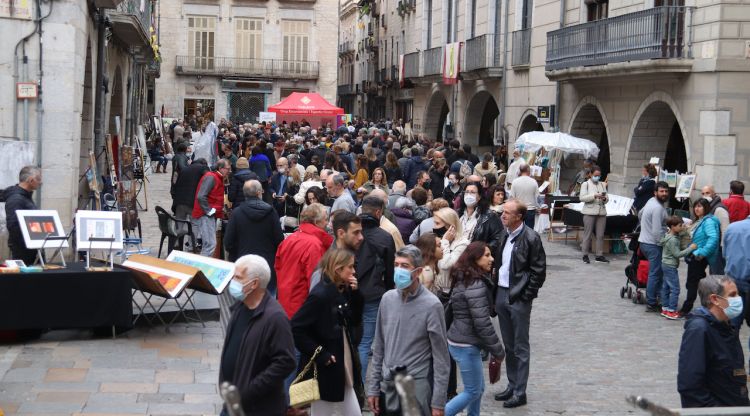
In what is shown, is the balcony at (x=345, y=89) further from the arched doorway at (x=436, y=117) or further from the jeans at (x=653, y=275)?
the jeans at (x=653, y=275)

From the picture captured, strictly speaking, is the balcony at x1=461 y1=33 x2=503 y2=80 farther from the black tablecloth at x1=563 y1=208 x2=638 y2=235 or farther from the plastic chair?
the plastic chair

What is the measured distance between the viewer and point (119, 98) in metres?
26.1

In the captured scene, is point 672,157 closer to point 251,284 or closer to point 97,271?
point 97,271

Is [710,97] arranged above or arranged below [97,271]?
above

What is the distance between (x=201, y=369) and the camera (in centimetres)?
948

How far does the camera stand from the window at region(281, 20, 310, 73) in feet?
177

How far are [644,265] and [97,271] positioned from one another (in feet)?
23.3

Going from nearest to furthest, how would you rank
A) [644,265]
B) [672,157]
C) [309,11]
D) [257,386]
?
[257,386] < [644,265] < [672,157] < [309,11]

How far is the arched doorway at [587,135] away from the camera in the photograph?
2522cm

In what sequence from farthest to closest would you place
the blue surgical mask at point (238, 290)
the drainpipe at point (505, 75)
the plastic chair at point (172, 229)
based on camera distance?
the drainpipe at point (505, 75), the plastic chair at point (172, 229), the blue surgical mask at point (238, 290)

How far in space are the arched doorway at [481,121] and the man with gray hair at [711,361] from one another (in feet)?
90.1

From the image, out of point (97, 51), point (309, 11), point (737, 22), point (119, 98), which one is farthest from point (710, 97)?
point (309, 11)

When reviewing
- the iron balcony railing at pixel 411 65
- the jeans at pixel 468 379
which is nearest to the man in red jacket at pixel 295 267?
the jeans at pixel 468 379

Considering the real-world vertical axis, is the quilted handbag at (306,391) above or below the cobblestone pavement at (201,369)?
above
